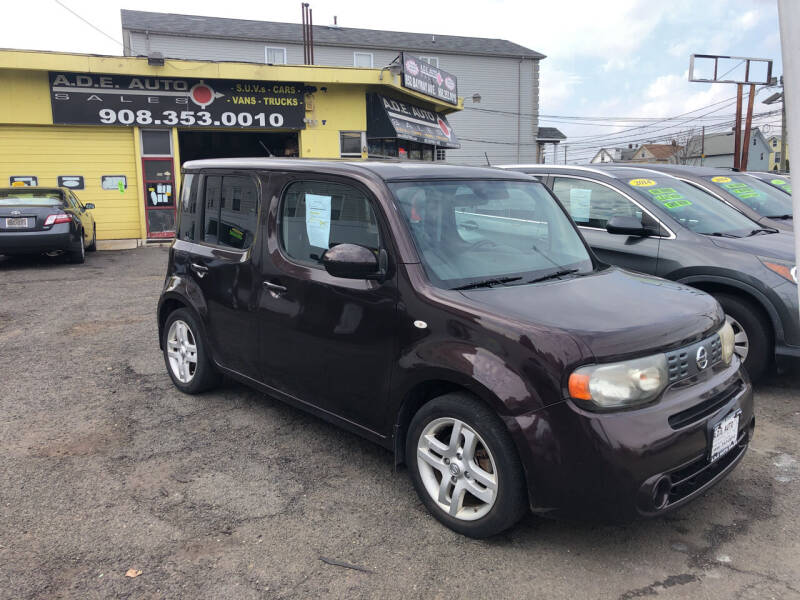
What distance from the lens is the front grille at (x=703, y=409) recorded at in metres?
2.76

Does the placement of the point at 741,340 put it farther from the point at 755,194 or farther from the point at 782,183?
the point at 782,183

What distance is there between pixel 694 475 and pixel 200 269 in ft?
11.2

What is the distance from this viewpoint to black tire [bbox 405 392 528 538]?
281cm

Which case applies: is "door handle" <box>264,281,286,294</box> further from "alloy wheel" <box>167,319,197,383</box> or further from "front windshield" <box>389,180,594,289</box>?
"alloy wheel" <box>167,319,197,383</box>

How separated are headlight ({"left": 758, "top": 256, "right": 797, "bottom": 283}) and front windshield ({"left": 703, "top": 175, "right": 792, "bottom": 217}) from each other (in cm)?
268

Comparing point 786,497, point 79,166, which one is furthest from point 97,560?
point 79,166

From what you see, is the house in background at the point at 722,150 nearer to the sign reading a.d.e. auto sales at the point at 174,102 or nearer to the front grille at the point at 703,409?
the sign reading a.d.e. auto sales at the point at 174,102

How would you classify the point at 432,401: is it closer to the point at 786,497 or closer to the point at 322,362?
the point at 322,362

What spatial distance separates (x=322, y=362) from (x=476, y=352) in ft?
3.65

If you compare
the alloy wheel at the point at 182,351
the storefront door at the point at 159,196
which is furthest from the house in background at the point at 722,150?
the alloy wheel at the point at 182,351

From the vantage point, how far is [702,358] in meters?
3.02

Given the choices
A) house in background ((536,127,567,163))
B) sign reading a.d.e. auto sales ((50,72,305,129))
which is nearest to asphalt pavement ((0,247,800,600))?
sign reading a.d.e. auto sales ((50,72,305,129))

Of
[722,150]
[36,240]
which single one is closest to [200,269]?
[36,240]

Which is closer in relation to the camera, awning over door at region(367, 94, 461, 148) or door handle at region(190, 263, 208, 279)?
door handle at region(190, 263, 208, 279)
